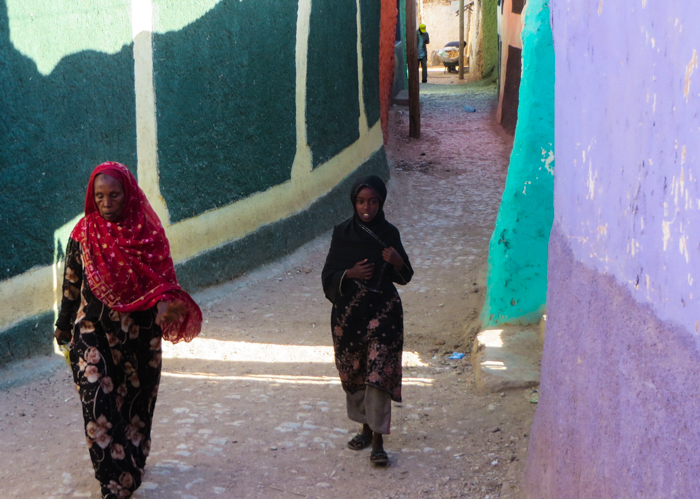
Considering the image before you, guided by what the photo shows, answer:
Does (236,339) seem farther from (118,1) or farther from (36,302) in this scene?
(118,1)

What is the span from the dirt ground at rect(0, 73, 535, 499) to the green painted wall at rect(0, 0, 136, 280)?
795mm

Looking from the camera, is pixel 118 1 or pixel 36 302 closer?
pixel 36 302

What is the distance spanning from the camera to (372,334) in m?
3.37

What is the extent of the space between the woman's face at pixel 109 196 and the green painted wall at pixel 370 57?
6377 mm

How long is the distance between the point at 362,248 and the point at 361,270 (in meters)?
0.12

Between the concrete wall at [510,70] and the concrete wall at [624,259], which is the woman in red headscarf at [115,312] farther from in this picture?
the concrete wall at [510,70]

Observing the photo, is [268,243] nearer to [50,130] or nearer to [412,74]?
[50,130]

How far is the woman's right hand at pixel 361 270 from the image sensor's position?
3270 millimetres

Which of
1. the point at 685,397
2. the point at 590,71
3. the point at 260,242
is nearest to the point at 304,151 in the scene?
the point at 260,242

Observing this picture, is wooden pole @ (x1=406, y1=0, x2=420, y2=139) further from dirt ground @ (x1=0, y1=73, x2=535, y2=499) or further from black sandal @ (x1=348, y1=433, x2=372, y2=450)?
black sandal @ (x1=348, y1=433, x2=372, y2=450)

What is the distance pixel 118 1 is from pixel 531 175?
290cm

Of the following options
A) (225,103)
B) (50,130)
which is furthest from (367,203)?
(225,103)

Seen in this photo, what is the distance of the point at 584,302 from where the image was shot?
244 centimetres

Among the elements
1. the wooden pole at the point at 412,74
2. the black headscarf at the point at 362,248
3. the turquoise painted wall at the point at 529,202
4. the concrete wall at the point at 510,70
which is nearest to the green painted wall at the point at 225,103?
the turquoise painted wall at the point at 529,202
